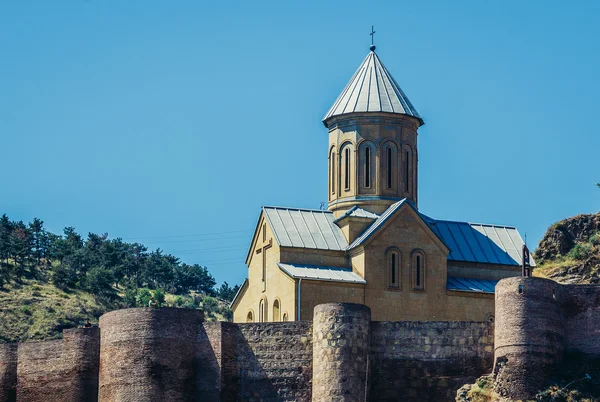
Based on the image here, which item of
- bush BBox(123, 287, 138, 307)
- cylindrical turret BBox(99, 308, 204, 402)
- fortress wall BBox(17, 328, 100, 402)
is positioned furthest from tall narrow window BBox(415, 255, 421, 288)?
bush BBox(123, 287, 138, 307)

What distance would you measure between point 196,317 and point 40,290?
34.8 meters

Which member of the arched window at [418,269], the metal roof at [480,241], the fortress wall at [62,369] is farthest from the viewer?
the metal roof at [480,241]

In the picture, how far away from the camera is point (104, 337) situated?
50562mm

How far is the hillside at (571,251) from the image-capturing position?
61.8 meters

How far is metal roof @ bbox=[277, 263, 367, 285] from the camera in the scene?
54.9 metres

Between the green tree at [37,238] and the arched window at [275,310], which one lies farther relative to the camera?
the green tree at [37,238]

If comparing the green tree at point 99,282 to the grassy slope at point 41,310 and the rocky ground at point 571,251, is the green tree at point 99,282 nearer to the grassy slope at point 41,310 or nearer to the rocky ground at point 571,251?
the grassy slope at point 41,310

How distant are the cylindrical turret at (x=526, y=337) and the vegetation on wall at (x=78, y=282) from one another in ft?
94.0

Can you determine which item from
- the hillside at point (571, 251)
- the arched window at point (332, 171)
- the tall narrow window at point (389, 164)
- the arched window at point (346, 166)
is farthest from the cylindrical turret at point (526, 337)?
the hillside at point (571, 251)

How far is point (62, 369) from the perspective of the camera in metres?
51.2

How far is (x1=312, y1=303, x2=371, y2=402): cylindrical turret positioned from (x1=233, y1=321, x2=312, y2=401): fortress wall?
1.93 ft

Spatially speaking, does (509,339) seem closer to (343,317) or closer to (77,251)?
→ (343,317)

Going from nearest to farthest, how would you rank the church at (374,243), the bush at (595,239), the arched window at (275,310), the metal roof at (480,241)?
the church at (374,243), the arched window at (275,310), the metal roof at (480,241), the bush at (595,239)

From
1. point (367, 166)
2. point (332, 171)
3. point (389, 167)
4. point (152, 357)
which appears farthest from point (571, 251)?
point (152, 357)
